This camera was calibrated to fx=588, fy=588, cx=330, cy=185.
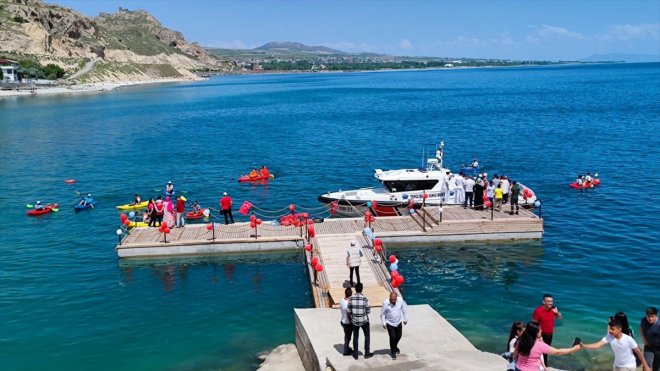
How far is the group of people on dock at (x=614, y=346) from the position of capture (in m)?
10.8

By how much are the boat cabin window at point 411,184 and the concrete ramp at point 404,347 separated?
16338 millimetres

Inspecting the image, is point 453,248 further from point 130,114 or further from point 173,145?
point 130,114

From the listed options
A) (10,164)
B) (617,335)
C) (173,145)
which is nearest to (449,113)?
(173,145)

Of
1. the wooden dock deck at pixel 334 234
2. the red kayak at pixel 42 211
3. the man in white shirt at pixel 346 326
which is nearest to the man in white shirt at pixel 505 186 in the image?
the wooden dock deck at pixel 334 234

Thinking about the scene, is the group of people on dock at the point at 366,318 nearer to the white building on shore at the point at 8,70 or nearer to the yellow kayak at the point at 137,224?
the yellow kayak at the point at 137,224

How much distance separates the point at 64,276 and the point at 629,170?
140 ft

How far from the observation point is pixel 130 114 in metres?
105

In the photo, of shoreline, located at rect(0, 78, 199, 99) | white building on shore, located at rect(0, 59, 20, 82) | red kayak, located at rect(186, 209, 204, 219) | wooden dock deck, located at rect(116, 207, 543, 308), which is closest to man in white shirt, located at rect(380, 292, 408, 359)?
wooden dock deck, located at rect(116, 207, 543, 308)

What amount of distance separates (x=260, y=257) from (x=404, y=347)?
1379cm

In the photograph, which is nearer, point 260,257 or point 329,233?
point 260,257

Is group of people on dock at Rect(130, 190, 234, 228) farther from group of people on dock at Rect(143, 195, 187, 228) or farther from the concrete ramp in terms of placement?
the concrete ramp

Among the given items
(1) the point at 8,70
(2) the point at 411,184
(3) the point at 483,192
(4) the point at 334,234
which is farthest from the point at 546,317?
(1) the point at 8,70

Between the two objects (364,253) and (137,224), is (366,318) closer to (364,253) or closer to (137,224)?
(364,253)

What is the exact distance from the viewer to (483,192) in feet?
102
